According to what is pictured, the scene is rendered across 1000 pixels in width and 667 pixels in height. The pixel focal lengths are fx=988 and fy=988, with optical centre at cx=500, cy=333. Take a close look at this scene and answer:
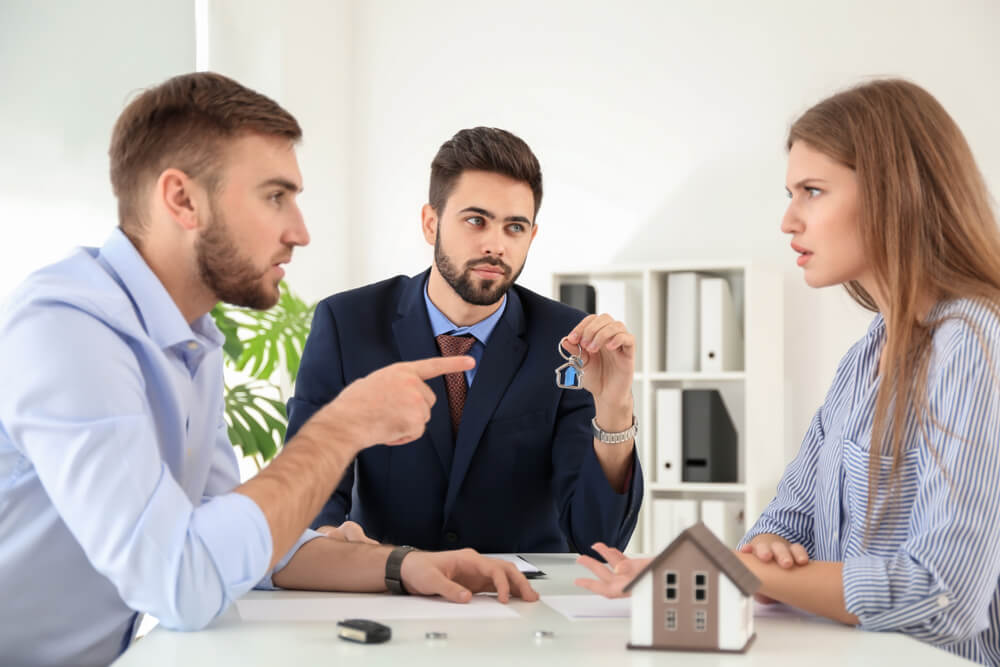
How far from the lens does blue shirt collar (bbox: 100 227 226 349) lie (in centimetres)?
140

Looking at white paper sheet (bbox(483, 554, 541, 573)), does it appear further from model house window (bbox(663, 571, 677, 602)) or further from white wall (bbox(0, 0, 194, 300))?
white wall (bbox(0, 0, 194, 300))

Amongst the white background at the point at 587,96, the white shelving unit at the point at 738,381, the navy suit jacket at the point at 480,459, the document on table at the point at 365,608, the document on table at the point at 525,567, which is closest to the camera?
the document on table at the point at 365,608

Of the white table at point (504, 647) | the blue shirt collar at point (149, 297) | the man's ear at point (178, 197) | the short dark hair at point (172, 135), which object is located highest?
the short dark hair at point (172, 135)

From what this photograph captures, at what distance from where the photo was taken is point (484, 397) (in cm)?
215

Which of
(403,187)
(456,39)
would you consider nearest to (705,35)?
(456,39)

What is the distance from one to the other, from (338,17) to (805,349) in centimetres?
293

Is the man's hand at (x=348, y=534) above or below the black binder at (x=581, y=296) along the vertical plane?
below

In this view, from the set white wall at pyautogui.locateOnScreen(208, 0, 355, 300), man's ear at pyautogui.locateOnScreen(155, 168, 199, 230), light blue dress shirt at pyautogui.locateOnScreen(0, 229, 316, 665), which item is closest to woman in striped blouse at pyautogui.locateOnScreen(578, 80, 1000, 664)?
light blue dress shirt at pyautogui.locateOnScreen(0, 229, 316, 665)

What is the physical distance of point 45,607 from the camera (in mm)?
1307

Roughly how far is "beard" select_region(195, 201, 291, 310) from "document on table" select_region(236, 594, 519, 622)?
460 millimetres

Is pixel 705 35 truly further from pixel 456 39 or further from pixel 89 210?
pixel 89 210

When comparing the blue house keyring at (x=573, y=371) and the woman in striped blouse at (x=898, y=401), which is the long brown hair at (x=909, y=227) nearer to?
the woman in striped blouse at (x=898, y=401)

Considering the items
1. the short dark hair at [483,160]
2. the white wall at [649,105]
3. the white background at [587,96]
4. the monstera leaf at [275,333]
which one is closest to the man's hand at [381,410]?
the short dark hair at [483,160]

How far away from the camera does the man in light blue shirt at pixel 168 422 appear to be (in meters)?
1.15
